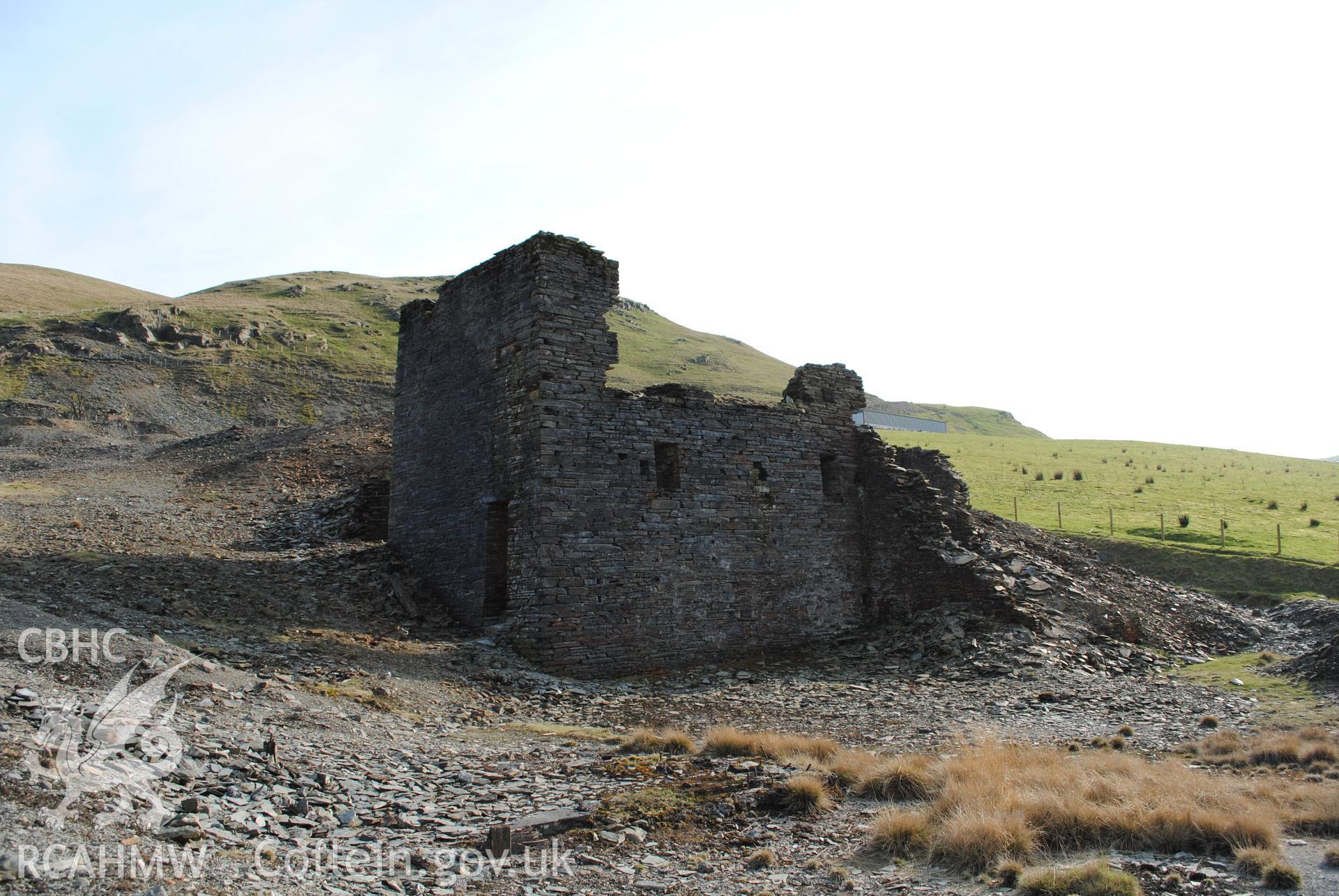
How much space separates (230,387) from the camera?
51688 millimetres

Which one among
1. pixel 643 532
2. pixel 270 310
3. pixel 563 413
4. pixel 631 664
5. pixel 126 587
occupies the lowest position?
pixel 631 664

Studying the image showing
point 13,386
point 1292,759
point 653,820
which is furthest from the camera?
point 13,386

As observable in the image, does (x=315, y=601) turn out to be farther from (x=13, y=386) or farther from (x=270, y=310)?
(x=270, y=310)

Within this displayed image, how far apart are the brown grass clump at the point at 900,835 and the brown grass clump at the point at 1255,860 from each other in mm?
2004

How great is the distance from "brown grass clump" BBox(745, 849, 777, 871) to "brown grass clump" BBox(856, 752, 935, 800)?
180 cm

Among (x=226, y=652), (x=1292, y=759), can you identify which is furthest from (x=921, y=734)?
(x=226, y=652)

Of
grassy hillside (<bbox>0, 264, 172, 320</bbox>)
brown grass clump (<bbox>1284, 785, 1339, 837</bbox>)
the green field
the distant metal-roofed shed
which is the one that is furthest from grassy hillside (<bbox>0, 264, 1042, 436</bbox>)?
brown grass clump (<bbox>1284, 785, 1339, 837</bbox>)

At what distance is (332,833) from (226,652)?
536 centimetres

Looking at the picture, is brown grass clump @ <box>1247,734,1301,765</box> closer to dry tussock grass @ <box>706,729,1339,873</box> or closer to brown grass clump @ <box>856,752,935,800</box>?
dry tussock grass @ <box>706,729,1339,873</box>

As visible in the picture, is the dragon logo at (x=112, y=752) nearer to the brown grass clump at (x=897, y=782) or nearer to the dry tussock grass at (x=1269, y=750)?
the brown grass clump at (x=897, y=782)

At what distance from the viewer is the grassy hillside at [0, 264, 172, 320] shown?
64.1 metres

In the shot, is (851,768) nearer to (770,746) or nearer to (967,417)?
(770,746)

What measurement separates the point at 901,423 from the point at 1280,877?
79102mm

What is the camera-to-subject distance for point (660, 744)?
363 inches
